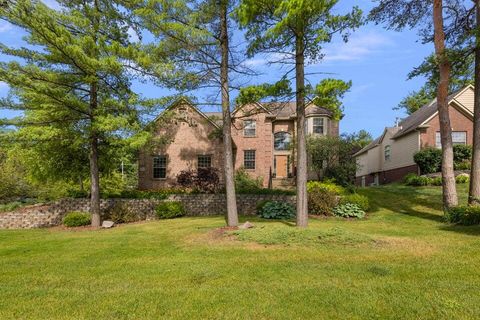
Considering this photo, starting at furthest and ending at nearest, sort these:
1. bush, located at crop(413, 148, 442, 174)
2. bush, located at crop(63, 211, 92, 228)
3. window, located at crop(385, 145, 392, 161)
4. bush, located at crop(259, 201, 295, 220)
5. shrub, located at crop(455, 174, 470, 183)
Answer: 1. window, located at crop(385, 145, 392, 161)
2. bush, located at crop(413, 148, 442, 174)
3. shrub, located at crop(455, 174, 470, 183)
4. bush, located at crop(259, 201, 295, 220)
5. bush, located at crop(63, 211, 92, 228)

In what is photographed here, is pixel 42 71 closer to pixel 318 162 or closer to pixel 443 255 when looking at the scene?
pixel 443 255

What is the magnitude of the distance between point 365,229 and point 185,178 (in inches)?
433

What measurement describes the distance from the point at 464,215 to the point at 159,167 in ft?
58.5

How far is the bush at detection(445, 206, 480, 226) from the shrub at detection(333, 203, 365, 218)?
3.57 m

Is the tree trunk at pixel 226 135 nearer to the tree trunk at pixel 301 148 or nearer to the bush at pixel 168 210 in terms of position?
the tree trunk at pixel 301 148

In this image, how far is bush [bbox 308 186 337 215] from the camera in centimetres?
1605

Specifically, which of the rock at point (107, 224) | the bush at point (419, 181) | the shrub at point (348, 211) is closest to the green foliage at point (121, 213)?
the rock at point (107, 224)

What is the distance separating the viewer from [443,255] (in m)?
7.27

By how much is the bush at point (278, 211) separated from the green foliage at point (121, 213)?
622 cm

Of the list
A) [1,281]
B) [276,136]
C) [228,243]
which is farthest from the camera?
[276,136]

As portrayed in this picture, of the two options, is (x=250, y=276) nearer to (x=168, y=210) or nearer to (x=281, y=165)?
(x=168, y=210)

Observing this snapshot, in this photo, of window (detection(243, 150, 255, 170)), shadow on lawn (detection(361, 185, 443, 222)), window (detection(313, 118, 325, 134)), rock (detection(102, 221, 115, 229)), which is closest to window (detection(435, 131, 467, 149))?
shadow on lawn (detection(361, 185, 443, 222))

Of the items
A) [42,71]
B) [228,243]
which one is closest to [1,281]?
[228,243]

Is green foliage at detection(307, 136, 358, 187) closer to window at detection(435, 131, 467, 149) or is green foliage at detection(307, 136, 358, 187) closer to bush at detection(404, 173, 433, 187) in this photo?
bush at detection(404, 173, 433, 187)
